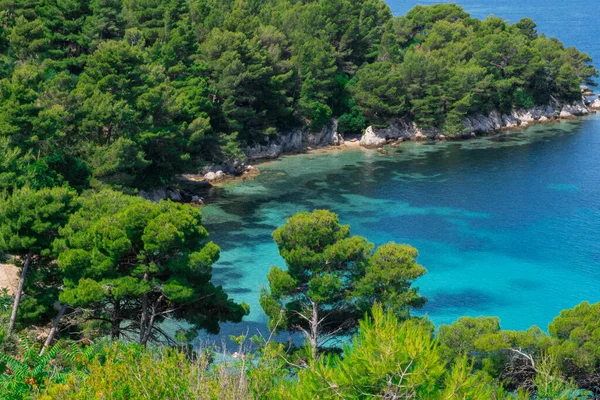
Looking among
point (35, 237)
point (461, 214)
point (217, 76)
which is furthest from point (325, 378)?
point (217, 76)

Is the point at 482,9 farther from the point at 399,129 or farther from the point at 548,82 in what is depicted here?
the point at 399,129

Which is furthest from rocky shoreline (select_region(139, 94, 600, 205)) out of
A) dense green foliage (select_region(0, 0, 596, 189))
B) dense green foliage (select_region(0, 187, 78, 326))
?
dense green foliage (select_region(0, 187, 78, 326))

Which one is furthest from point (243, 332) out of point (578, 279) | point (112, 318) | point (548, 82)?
point (548, 82)

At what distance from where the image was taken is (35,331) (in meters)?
21.7

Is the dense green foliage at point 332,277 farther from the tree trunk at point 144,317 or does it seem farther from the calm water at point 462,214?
the calm water at point 462,214

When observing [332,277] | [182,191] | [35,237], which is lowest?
[182,191]

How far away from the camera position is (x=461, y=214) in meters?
44.8

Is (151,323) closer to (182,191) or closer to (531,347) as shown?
(531,347)

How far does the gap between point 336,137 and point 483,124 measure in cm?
1675

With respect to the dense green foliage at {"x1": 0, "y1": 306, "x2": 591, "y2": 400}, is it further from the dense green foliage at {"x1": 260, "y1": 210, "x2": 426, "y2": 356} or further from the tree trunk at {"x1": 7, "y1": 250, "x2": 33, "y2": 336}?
the dense green foliage at {"x1": 260, "y1": 210, "x2": 426, "y2": 356}

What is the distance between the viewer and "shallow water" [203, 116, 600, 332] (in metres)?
33.5

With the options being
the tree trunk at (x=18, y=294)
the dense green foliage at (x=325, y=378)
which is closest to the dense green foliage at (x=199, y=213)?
the dense green foliage at (x=325, y=378)

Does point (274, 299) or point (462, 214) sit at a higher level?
point (274, 299)

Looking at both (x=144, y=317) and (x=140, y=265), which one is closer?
(x=140, y=265)
